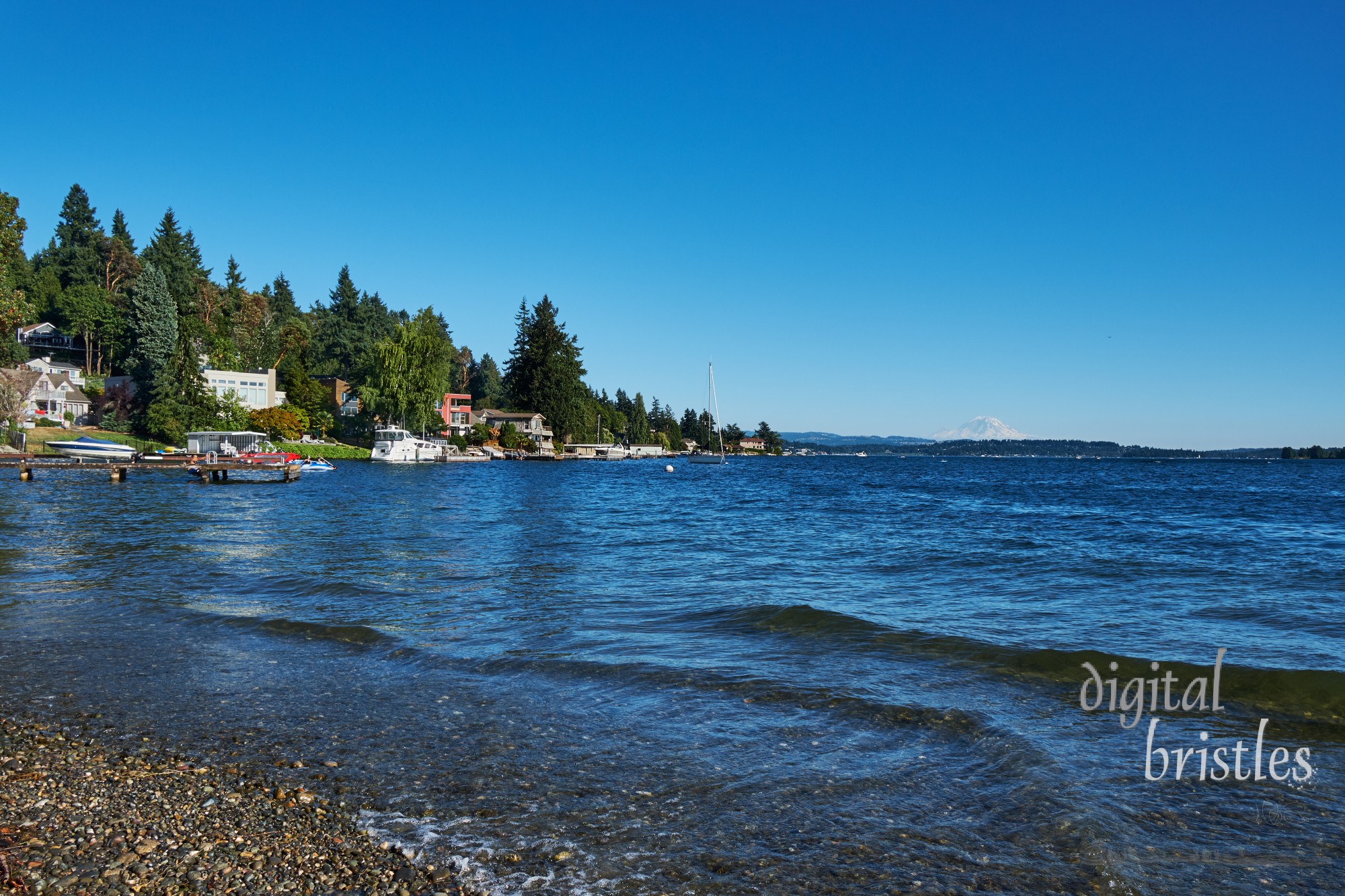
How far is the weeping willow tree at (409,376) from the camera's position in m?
97.0

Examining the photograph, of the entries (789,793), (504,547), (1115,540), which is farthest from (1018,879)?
(1115,540)

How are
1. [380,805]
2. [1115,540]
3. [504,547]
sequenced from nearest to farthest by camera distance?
[380,805] < [504,547] < [1115,540]

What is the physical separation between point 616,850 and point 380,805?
1868 millimetres

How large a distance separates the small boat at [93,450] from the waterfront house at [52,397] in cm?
1693

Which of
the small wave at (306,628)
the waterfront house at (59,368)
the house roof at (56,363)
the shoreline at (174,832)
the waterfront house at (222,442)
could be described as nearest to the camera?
the shoreline at (174,832)

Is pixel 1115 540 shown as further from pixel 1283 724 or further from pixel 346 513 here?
pixel 346 513

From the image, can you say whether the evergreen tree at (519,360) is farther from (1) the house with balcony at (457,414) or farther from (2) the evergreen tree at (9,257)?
(2) the evergreen tree at (9,257)

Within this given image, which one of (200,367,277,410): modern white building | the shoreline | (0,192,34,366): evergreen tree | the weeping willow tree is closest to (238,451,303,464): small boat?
(0,192,34,366): evergreen tree

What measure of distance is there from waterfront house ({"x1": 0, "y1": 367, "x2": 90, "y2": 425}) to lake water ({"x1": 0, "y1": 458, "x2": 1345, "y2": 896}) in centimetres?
6149

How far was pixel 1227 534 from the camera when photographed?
102 feet

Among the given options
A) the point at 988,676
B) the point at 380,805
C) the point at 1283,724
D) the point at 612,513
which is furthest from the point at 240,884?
the point at 612,513

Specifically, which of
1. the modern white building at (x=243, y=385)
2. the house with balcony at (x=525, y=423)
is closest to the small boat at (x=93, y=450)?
the modern white building at (x=243, y=385)

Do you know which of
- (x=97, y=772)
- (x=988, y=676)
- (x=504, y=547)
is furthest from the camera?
(x=504, y=547)

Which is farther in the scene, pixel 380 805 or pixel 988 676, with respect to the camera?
pixel 988 676
